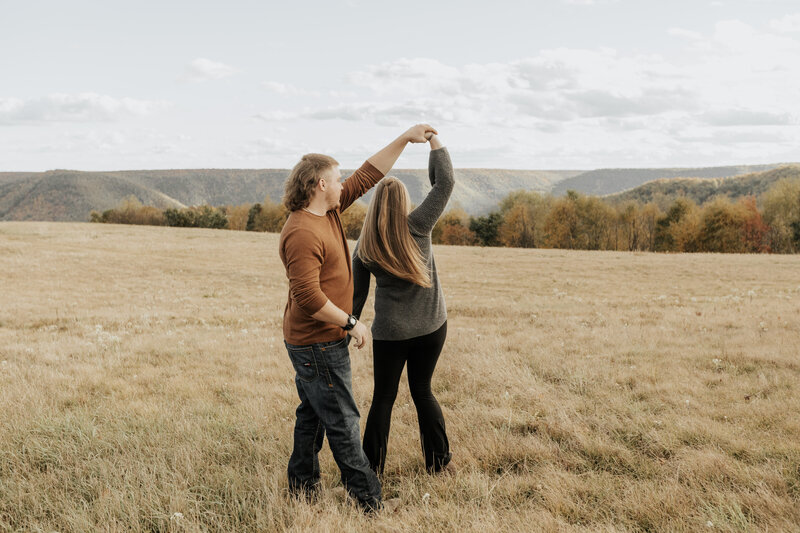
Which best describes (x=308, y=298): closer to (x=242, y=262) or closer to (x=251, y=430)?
(x=251, y=430)

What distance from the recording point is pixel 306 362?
138 inches

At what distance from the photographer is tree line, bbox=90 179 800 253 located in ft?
228

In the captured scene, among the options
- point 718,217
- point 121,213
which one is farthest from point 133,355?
point 121,213

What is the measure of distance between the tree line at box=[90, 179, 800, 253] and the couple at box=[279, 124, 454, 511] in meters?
73.8

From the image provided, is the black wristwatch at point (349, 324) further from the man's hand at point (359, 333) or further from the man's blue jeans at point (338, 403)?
the man's blue jeans at point (338, 403)

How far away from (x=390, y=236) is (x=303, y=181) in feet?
2.62

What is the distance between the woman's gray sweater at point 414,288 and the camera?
3.91 meters

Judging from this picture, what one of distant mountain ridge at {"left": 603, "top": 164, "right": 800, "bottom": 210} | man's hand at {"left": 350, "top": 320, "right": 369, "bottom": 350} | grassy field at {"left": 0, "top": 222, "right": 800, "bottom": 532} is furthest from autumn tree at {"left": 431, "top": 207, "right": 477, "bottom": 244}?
man's hand at {"left": 350, "top": 320, "right": 369, "bottom": 350}

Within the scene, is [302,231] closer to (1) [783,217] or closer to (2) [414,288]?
(2) [414,288]

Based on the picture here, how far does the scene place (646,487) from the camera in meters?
3.83

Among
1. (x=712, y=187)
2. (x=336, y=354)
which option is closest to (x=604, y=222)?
(x=336, y=354)

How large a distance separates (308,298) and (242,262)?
104 feet

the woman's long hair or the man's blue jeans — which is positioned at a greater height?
the woman's long hair

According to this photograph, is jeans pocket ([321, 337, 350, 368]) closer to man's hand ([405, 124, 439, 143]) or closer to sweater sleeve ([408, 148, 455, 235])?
sweater sleeve ([408, 148, 455, 235])
